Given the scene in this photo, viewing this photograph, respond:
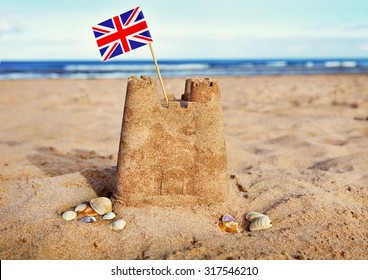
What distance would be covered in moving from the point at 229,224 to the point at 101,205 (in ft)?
3.65

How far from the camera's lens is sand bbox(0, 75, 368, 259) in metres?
2.76

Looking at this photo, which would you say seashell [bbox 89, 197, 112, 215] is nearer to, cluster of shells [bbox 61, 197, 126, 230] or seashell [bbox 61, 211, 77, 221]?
cluster of shells [bbox 61, 197, 126, 230]

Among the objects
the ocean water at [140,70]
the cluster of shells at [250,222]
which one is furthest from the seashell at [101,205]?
the ocean water at [140,70]

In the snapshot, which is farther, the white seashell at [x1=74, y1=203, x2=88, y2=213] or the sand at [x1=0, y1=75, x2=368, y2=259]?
the white seashell at [x1=74, y1=203, x2=88, y2=213]

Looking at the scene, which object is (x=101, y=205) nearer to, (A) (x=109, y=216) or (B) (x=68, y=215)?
(A) (x=109, y=216)

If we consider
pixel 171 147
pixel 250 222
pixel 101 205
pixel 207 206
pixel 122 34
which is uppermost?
pixel 122 34

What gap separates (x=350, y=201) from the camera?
381 cm

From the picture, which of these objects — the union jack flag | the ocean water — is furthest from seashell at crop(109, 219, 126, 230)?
the ocean water

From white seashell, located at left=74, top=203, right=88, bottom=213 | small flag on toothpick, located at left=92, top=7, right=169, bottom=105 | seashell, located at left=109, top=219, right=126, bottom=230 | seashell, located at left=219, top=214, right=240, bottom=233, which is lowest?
seashell, located at left=219, top=214, right=240, bottom=233

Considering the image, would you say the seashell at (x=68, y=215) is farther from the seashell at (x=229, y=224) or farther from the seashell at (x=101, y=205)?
the seashell at (x=229, y=224)

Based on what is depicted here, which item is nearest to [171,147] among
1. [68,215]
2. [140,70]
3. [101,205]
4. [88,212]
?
[101,205]

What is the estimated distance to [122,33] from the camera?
326 cm

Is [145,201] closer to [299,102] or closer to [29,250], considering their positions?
[29,250]

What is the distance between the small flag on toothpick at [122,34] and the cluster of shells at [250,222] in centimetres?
115
